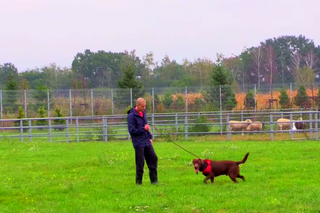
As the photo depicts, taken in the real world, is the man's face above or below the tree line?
below

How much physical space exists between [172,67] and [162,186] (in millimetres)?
74342

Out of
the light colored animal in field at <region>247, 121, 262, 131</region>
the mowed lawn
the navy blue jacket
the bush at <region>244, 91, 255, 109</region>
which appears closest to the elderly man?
the navy blue jacket

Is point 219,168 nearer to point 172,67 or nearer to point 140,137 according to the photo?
point 140,137

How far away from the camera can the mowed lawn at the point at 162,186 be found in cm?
822

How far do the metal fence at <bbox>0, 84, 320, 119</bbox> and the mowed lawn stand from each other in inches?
803

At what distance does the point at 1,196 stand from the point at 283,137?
15989 millimetres

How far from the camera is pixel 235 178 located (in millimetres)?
10203

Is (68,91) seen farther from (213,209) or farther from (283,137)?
(213,209)

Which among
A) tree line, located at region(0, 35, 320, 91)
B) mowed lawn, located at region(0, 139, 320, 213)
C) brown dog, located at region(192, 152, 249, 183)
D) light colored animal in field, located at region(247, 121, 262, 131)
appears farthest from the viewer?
tree line, located at region(0, 35, 320, 91)

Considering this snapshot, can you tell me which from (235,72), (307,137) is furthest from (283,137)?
(235,72)

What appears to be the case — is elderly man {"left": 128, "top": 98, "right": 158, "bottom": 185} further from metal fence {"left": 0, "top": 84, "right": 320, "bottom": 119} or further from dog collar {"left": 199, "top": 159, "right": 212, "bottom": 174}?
metal fence {"left": 0, "top": 84, "right": 320, "bottom": 119}

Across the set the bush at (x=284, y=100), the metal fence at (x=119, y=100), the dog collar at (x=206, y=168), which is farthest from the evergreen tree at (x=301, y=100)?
the dog collar at (x=206, y=168)

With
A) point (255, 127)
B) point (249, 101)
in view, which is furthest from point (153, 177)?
point (249, 101)

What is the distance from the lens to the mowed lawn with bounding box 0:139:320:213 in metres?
8.22
